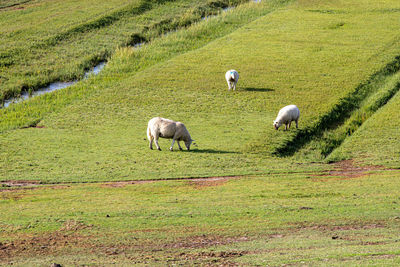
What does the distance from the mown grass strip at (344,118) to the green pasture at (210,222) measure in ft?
20.6

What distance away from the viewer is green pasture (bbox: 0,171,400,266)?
43.8ft

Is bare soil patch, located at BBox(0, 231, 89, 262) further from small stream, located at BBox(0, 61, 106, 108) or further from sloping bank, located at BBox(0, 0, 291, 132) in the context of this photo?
small stream, located at BBox(0, 61, 106, 108)

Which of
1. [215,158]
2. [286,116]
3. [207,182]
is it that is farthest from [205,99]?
[207,182]

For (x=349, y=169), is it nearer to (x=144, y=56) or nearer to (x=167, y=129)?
(x=167, y=129)

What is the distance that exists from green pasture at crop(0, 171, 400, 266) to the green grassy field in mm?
69

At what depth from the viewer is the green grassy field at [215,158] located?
14.6m

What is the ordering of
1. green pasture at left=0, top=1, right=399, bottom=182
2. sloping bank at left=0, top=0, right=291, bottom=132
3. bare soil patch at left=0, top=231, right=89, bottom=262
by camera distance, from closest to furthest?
bare soil patch at left=0, top=231, right=89, bottom=262 < green pasture at left=0, top=1, right=399, bottom=182 < sloping bank at left=0, top=0, right=291, bottom=132

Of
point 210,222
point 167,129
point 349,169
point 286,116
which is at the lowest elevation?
point 349,169

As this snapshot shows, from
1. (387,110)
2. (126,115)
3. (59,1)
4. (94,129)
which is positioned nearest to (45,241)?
(94,129)

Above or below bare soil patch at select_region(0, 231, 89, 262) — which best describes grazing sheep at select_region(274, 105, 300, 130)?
below

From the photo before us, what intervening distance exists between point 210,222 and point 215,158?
8985 millimetres

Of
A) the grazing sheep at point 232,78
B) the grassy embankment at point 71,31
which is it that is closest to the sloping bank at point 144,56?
the grassy embankment at point 71,31

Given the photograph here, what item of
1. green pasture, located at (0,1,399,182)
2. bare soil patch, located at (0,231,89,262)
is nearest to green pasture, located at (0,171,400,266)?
bare soil patch, located at (0,231,89,262)

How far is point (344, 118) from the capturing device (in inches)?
1345
